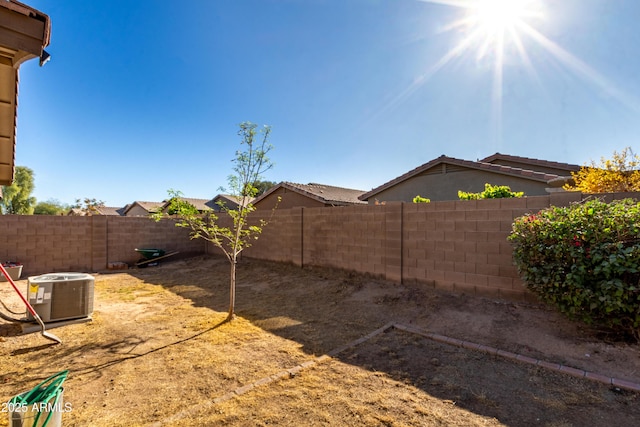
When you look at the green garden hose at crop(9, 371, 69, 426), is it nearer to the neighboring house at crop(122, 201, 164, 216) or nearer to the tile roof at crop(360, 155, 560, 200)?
the tile roof at crop(360, 155, 560, 200)

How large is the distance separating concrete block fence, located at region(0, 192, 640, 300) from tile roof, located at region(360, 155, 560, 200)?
21.7ft

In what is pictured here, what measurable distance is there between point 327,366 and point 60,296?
4.76m

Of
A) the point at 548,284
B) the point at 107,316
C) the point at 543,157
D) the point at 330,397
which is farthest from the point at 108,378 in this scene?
the point at 543,157

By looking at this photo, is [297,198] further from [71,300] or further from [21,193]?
[21,193]

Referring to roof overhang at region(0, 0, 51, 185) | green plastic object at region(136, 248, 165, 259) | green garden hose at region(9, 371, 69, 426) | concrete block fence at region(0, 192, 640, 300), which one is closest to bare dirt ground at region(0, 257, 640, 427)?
concrete block fence at region(0, 192, 640, 300)

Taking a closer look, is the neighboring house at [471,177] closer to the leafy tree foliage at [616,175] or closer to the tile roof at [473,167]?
the tile roof at [473,167]

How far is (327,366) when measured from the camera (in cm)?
366

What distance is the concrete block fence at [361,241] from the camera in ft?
18.1

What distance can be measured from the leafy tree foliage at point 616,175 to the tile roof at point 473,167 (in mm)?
2298

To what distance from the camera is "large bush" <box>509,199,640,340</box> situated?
343 centimetres

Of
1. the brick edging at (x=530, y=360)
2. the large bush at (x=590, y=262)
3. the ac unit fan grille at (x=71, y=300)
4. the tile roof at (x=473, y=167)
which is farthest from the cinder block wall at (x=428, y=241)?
the tile roof at (x=473, y=167)

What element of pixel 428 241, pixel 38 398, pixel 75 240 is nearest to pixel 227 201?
pixel 75 240

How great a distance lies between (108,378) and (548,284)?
5.57m

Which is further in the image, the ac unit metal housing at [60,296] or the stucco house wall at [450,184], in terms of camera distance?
the stucco house wall at [450,184]
